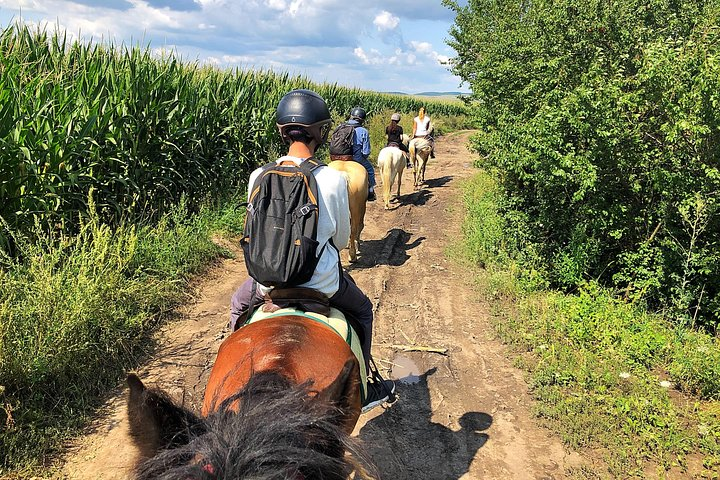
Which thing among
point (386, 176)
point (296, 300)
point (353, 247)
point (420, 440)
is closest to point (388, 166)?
point (386, 176)

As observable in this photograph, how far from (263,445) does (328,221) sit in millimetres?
1443

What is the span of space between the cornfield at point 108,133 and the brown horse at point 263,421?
3.43 m

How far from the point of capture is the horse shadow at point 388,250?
759cm

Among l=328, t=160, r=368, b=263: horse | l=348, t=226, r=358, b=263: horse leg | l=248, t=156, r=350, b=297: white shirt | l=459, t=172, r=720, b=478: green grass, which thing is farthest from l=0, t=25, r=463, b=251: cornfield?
l=459, t=172, r=720, b=478: green grass

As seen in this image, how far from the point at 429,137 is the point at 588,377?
10796 mm

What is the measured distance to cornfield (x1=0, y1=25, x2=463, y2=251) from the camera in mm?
4637

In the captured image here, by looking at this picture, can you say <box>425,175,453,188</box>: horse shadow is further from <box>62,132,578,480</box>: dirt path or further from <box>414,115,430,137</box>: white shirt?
<box>62,132,578,480</box>: dirt path

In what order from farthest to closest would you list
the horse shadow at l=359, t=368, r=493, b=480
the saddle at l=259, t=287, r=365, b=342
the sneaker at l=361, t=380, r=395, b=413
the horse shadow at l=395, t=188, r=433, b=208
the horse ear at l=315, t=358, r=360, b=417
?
the horse shadow at l=395, t=188, r=433, b=208 → the horse shadow at l=359, t=368, r=493, b=480 → the sneaker at l=361, t=380, r=395, b=413 → the saddle at l=259, t=287, r=365, b=342 → the horse ear at l=315, t=358, r=360, b=417

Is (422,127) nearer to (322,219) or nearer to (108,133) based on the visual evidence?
(108,133)

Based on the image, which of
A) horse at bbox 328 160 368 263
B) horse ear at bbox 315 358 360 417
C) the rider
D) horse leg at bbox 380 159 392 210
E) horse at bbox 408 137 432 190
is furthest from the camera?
horse at bbox 408 137 432 190

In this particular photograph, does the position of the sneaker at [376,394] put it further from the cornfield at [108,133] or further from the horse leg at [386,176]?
the horse leg at [386,176]

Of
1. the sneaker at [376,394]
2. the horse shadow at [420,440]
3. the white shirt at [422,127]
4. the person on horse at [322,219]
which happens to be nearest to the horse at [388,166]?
the white shirt at [422,127]

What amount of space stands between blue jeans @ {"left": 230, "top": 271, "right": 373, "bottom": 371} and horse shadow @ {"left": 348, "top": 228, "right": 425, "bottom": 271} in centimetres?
425

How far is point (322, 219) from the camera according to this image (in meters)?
2.54
